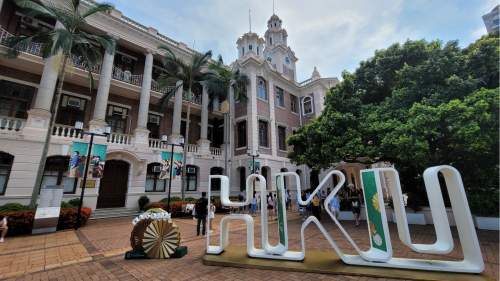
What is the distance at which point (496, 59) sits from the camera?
757cm

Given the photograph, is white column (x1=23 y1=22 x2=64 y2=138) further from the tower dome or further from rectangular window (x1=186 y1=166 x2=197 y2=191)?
the tower dome

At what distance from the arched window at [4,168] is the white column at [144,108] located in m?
5.66

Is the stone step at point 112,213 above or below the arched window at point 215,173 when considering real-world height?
below

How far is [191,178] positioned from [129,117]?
651cm

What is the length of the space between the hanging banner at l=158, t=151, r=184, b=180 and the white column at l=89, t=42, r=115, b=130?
155 inches

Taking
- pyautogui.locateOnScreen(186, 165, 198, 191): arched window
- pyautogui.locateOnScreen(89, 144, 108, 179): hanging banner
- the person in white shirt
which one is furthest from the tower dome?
the person in white shirt

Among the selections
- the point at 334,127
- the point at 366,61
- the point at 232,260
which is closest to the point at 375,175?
the point at 232,260

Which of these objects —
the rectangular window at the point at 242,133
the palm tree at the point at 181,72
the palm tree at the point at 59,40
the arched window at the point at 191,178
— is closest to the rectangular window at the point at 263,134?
the rectangular window at the point at 242,133

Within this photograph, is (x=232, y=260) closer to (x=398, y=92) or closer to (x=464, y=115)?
(x=464, y=115)

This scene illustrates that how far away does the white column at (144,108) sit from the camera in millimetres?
14352

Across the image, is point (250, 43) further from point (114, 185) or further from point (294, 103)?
point (114, 185)

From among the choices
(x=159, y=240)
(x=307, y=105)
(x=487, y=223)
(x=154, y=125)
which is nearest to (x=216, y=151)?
(x=154, y=125)

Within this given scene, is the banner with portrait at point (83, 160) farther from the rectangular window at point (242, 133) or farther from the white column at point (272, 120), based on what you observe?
the white column at point (272, 120)

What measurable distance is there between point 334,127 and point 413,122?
3.39 meters
